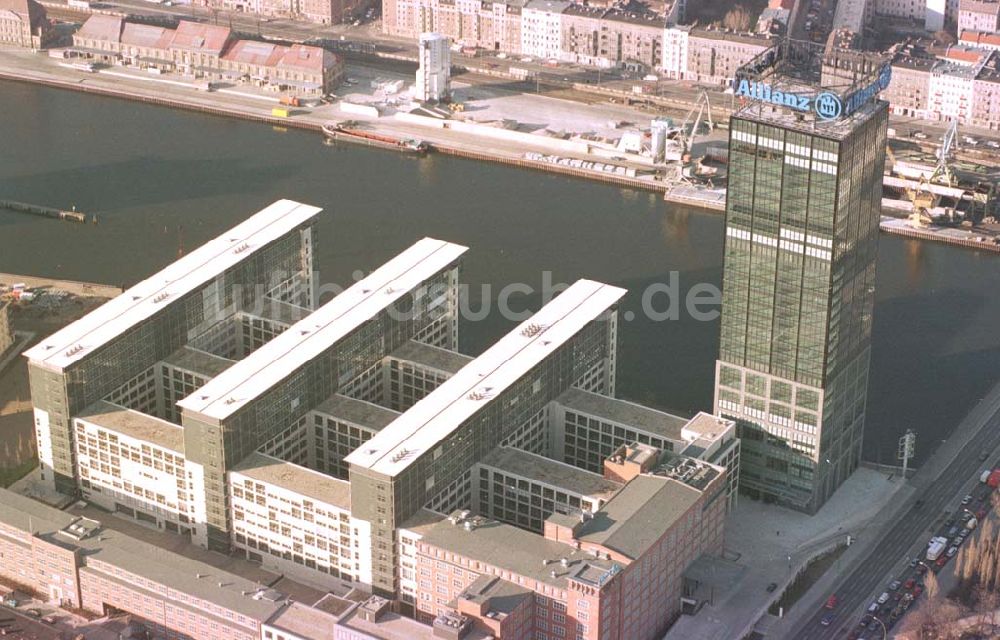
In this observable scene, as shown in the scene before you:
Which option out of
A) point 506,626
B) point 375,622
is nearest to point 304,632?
point 375,622

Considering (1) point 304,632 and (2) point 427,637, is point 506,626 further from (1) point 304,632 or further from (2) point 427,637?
(1) point 304,632

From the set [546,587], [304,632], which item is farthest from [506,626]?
[304,632]

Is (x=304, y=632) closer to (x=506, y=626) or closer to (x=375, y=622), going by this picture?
(x=375, y=622)

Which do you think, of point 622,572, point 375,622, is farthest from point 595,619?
point 375,622

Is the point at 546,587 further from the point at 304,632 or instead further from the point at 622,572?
the point at 304,632

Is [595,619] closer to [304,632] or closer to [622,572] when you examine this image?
[622,572]
